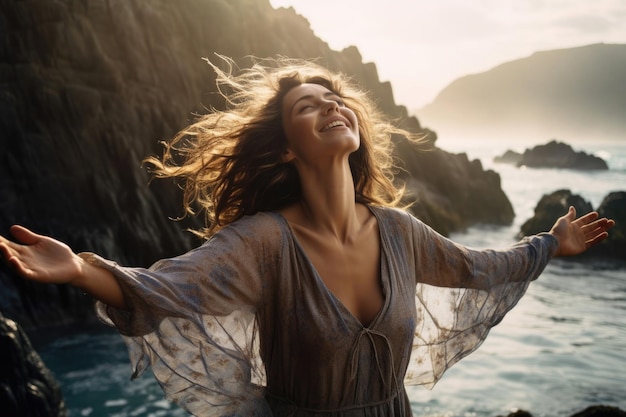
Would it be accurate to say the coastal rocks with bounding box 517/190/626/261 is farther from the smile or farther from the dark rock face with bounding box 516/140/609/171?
the dark rock face with bounding box 516/140/609/171

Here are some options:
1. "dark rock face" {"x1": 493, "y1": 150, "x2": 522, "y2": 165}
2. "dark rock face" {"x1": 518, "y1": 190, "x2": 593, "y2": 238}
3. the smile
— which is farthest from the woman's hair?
"dark rock face" {"x1": 493, "y1": 150, "x2": 522, "y2": 165}

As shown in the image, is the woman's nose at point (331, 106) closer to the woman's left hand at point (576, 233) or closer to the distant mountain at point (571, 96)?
the woman's left hand at point (576, 233)

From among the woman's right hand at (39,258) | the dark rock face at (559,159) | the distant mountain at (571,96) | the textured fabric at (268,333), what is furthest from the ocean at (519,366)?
the distant mountain at (571,96)

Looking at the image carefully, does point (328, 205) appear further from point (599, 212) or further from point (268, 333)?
point (599, 212)

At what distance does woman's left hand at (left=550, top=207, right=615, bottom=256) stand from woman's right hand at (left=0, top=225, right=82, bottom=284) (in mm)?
A: 2341

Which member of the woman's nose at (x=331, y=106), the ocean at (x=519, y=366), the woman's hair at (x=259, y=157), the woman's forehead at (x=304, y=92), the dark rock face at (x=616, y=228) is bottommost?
the ocean at (x=519, y=366)

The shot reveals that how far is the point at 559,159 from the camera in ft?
264

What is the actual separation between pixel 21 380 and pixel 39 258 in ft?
19.8

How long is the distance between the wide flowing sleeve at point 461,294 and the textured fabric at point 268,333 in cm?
27

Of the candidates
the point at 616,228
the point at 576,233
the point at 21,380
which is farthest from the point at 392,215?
the point at 616,228

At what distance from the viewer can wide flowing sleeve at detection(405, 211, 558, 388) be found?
9.93 ft

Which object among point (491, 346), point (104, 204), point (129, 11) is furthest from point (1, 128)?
point (491, 346)

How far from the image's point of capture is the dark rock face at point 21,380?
6969 mm

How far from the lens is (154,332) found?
237 cm
